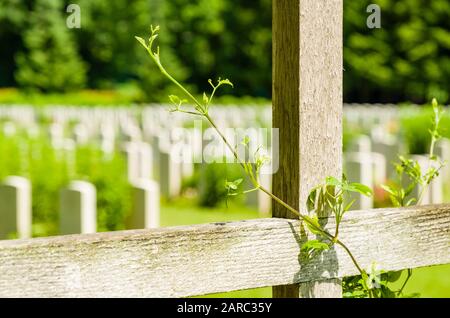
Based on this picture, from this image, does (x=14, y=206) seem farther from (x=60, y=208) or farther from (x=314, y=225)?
(x=314, y=225)

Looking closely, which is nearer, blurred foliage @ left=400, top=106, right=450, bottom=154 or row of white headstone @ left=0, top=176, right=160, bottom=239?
row of white headstone @ left=0, top=176, right=160, bottom=239

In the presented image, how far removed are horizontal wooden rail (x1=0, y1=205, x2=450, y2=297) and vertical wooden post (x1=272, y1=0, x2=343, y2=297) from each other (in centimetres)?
6

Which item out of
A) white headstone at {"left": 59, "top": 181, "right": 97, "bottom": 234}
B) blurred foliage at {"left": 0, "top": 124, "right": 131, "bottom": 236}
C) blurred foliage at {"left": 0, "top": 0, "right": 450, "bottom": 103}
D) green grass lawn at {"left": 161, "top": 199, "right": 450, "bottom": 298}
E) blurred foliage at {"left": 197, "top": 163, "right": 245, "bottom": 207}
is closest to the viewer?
green grass lawn at {"left": 161, "top": 199, "right": 450, "bottom": 298}

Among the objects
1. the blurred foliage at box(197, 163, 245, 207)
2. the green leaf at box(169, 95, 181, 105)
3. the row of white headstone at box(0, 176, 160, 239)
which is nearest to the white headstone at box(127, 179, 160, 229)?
the row of white headstone at box(0, 176, 160, 239)

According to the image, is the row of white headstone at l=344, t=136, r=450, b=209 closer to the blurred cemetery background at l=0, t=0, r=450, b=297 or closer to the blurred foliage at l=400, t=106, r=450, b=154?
the blurred cemetery background at l=0, t=0, r=450, b=297

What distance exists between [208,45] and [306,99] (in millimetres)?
36302

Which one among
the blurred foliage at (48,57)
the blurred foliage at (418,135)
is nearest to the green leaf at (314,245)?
the blurred foliage at (418,135)

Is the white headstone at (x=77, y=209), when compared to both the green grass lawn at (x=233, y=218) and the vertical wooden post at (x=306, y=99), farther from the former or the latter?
the vertical wooden post at (x=306, y=99)

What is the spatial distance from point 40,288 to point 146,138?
960 cm

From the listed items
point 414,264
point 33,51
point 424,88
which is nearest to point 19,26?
point 33,51

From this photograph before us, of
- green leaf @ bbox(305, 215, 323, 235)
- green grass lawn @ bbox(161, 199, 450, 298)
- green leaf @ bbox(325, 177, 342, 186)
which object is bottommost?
green grass lawn @ bbox(161, 199, 450, 298)

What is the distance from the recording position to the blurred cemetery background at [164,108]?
630cm

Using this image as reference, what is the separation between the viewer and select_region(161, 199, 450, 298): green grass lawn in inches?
197
